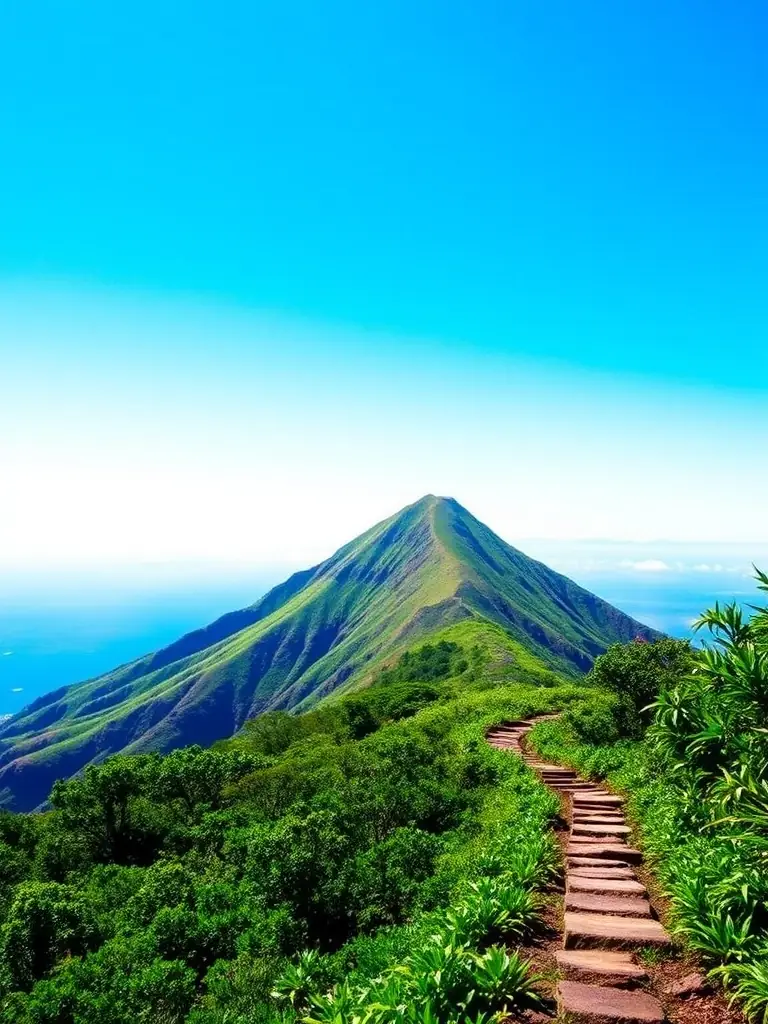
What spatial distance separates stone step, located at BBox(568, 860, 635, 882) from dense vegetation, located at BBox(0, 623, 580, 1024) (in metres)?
0.64

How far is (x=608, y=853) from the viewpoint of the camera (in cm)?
1347

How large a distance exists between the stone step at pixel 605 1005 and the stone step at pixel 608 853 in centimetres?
521

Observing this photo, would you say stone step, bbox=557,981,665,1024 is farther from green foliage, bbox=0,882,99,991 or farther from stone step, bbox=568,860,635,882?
green foliage, bbox=0,882,99,991

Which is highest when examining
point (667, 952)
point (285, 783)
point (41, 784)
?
point (667, 952)

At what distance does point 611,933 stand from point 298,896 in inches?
377

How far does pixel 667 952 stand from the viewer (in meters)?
9.23

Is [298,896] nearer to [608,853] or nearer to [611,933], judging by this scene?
[608,853]

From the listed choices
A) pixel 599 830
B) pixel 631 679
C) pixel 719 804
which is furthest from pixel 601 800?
pixel 631 679

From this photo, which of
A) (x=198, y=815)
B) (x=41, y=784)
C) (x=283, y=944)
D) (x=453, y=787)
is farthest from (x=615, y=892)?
(x=41, y=784)

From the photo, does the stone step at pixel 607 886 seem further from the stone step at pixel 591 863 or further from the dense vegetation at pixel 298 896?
the stone step at pixel 591 863

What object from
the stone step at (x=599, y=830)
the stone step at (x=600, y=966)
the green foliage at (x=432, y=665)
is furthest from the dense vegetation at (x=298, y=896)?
the green foliage at (x=432, y=665)

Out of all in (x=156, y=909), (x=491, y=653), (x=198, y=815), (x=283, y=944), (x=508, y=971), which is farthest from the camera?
(x=491, y=653)

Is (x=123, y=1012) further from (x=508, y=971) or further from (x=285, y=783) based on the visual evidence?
(x=285, y=783)

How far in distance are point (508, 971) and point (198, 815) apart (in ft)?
106
